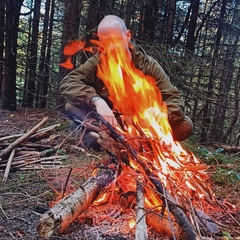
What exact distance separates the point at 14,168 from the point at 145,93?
1.85 meters

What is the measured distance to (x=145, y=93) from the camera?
3.41 meters

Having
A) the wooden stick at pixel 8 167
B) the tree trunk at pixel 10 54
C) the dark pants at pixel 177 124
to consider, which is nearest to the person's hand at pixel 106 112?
the dark pants at pixel 177 124

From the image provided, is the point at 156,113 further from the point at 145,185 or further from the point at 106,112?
the point at 145,185

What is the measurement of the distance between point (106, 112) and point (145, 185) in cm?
112

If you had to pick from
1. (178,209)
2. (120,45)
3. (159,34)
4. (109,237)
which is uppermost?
(159,34)

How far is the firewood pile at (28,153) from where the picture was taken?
3773mm

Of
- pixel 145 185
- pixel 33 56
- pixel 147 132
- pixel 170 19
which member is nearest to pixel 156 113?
pixel 147 132

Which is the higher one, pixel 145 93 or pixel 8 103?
pixel 145 93

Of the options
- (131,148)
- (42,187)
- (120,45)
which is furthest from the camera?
(120,45)

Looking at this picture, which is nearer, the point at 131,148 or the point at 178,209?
the point at 178,209

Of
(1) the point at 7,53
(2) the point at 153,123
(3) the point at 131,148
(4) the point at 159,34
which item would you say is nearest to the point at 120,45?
(2) the point at 153,123

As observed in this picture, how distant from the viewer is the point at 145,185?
2.11 meters

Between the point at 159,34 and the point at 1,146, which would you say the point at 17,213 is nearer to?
the point at 1,146

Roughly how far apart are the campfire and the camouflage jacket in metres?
0.39
